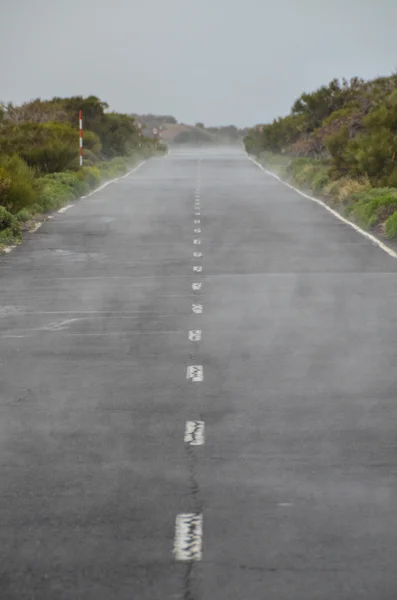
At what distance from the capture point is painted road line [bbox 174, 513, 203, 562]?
6398mm

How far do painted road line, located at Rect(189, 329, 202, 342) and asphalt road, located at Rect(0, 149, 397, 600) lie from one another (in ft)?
0.24

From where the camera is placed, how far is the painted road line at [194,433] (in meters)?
8.83

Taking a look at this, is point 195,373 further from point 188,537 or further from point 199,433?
point 188,537

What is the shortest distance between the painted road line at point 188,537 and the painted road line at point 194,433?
5.79 feet

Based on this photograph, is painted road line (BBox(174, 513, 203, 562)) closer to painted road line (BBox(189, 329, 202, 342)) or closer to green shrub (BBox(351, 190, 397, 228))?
painted road line (BBox(189, 329, 202, 342))

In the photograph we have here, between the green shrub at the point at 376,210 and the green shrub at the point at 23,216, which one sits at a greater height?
the green shrub at the point at 376,210

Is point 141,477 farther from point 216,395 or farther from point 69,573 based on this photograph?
point 216,395

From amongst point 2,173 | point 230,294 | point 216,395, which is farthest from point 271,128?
point 216,395

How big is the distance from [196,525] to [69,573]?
3.06 ft

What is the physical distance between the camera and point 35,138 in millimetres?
56438

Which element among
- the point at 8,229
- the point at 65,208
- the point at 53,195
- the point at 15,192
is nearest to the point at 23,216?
the point at 15,192

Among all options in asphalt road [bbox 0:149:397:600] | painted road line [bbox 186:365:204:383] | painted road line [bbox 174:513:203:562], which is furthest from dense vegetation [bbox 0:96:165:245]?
painted road line [bbox 174:513:203:562]

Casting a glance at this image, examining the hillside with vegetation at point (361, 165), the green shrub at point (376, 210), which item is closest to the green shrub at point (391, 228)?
the hillside with vegetation at point (361, 165)

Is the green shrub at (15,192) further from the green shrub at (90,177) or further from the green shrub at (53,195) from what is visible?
the green shrub at (90,177)
